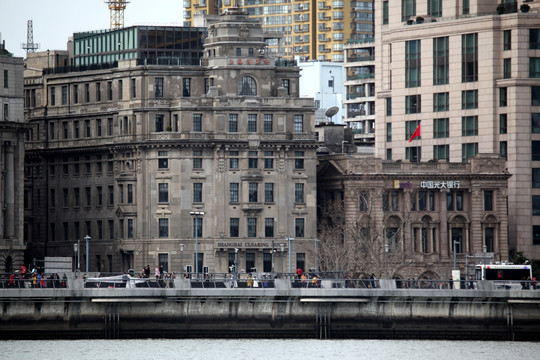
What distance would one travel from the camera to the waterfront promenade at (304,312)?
15250cm

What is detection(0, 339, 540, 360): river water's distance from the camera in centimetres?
14275

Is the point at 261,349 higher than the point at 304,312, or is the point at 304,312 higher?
the point at 304,312

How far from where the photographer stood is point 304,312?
154 meters

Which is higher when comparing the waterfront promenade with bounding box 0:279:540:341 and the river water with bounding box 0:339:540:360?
the waterfront promenade with bounding box 0:279:540:341

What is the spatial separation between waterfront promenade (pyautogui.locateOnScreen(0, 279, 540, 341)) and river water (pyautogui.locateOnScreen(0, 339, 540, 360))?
0.94m

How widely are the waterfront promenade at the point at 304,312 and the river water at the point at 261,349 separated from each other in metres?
0.94

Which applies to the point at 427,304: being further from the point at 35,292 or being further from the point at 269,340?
the point at 35,292

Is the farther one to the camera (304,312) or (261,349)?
(304,312)

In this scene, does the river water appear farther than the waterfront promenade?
No

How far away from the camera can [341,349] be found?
148000 millimetres

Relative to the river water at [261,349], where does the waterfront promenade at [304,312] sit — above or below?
above

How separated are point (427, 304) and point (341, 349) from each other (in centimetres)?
856

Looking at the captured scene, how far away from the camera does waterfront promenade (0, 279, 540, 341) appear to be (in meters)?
152

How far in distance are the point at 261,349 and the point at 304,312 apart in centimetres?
701
